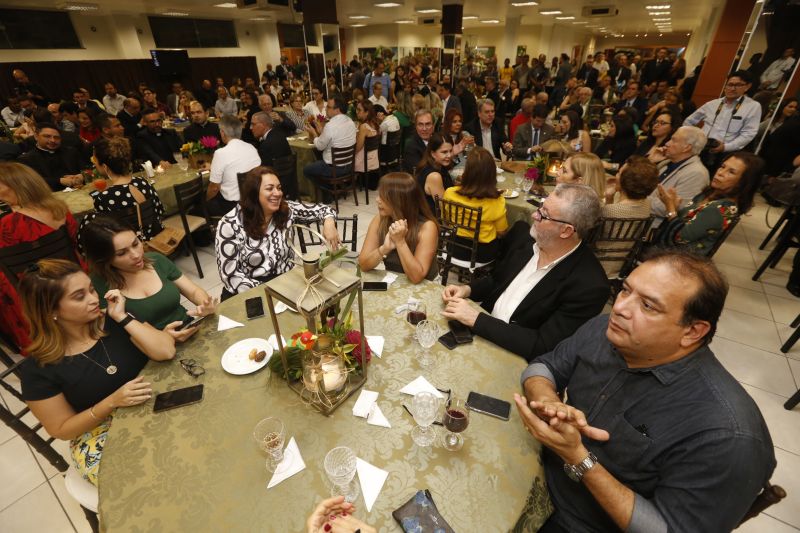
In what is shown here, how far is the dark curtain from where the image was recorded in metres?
10.9

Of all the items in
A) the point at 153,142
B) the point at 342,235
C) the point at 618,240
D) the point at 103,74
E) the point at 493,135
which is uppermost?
the point at 103,74

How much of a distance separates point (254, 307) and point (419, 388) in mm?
1125

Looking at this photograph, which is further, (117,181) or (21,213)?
(117,181)

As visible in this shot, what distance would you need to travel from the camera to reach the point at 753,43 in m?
6.63

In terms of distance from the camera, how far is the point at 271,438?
52.9 inches

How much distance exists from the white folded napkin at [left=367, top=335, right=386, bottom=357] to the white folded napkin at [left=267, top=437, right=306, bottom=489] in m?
0.57

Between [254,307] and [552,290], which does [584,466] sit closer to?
[552,290]

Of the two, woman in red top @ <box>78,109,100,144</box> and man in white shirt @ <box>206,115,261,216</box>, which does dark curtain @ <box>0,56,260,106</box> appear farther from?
man in white shirt @ <box>206,115,261,216</box>

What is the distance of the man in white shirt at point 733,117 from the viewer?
4723 millimetres

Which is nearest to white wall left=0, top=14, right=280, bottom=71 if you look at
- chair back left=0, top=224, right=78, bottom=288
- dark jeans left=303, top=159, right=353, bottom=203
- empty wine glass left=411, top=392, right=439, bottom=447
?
dark jeans left=303, top=159, right=353, bottom=203

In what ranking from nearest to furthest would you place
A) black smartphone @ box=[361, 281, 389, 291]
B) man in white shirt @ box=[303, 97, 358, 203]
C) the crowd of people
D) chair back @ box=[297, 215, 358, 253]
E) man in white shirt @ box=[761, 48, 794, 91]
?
the crowd of people → black smartphone @ box=[361, 281, 389, 291] → chair back @ box=[297, 215, 358, 253] → man in white shirt @ box=[303, 97, 358, 203] → man in white shirt @ box=[761, 48, 794, 91]

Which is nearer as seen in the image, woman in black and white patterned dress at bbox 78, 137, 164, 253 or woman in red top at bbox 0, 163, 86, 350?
woman in red top at bbox 0, 163, 86, 350

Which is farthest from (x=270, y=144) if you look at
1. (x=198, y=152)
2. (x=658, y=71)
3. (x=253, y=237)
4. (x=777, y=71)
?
(x=658, y=71)

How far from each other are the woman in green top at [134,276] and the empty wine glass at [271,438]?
799mm
